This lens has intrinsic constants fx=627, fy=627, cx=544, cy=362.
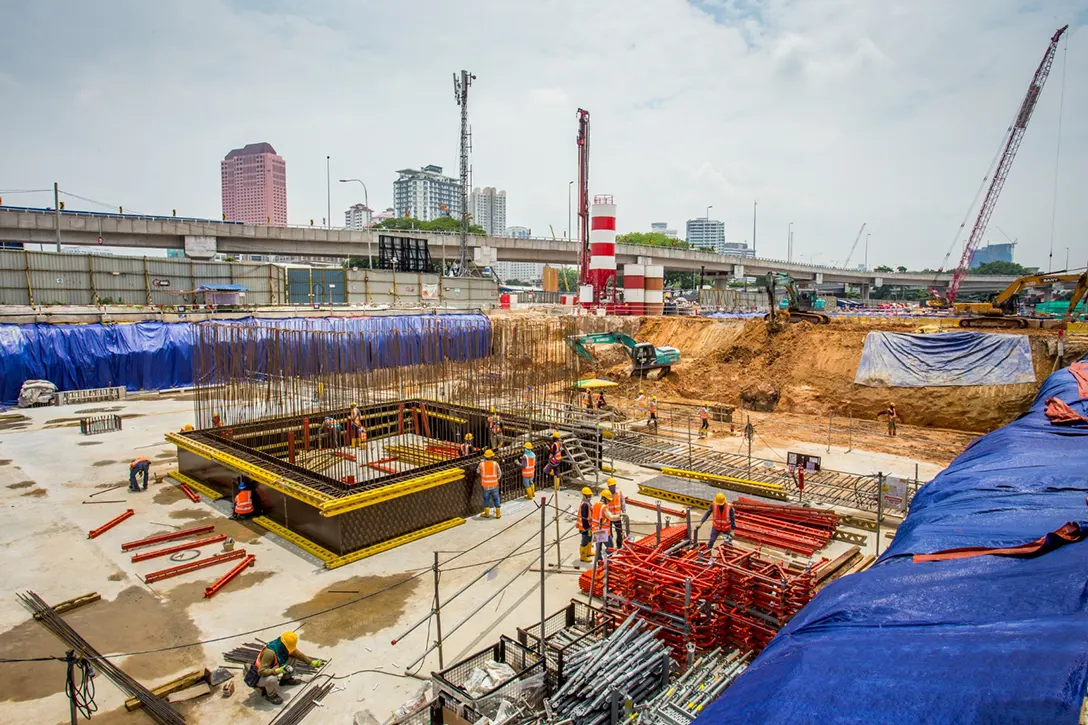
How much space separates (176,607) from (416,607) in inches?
160

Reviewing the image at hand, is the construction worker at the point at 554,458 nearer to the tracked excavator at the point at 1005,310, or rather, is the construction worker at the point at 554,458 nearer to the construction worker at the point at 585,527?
the construction worker at the point at 585,527

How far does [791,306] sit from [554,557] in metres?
27.6

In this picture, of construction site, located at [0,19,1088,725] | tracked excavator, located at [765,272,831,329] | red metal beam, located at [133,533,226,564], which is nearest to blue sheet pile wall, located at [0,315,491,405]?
construction site, located at [0,19,1088,725]

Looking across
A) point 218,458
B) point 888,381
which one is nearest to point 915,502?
point 218,458

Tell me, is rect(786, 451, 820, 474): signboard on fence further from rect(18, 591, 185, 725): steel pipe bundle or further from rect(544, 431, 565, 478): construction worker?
rect(18, 591, 185, 725): steel pipe bundle

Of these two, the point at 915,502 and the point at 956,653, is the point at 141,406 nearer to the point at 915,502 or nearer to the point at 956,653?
the point at 915,502

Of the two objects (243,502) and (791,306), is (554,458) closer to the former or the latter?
(243,502)

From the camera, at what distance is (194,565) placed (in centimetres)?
1207

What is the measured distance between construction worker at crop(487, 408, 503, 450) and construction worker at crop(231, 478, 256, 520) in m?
6.10

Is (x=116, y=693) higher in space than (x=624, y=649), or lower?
lower

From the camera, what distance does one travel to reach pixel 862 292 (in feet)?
406

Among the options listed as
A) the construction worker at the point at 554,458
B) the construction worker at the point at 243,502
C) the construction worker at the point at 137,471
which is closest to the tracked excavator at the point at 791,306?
the construction worker at the point at 554,458

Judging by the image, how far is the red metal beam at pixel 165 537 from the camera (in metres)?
12.9

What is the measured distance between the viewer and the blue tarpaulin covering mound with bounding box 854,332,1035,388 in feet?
84.1
